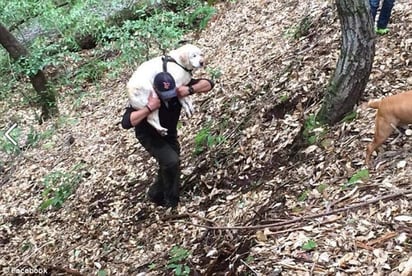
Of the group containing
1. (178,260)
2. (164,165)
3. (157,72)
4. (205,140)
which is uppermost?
(157,72)

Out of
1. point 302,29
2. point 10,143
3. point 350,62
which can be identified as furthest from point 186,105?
point 10,143

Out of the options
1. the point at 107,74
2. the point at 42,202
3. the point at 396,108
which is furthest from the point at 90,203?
the point at 107,74

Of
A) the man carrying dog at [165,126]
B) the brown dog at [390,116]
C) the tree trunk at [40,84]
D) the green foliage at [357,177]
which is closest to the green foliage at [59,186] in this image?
the man carrying dog at [165,126]

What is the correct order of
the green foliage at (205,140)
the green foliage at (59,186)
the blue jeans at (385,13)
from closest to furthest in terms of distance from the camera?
1. the blue jeans at (385,13)
2. the green foliage at (205,140)
3. the green foliage at (59,186)

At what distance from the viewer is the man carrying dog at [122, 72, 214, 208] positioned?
190 inches

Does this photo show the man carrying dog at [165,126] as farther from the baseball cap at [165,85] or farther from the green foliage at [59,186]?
the green foliage at [59,186]

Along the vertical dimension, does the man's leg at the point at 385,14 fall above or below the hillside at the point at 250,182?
above

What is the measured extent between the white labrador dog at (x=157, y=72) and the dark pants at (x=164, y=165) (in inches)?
13.3

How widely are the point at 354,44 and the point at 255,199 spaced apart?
1.63m

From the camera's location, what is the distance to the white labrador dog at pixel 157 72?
15.9ft

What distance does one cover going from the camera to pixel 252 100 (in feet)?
21.4

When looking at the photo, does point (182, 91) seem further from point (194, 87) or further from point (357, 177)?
point (357, 177)

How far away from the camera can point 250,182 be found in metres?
5.29

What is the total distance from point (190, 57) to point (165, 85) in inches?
13.6
